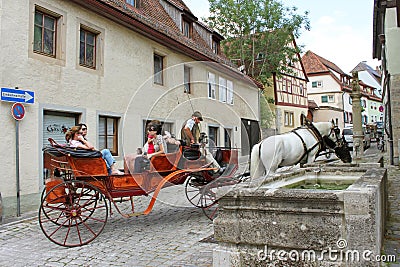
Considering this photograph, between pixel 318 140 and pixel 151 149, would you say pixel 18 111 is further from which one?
pixel 318 140

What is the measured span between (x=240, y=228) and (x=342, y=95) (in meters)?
47.1

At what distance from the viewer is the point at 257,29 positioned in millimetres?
23031

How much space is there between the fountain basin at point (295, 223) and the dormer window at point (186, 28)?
14259mm

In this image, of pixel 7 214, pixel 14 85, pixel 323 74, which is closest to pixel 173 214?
pixel 7 214

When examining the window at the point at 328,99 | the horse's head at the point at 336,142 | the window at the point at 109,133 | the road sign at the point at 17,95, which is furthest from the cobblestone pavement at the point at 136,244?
the window at the point at 328,99

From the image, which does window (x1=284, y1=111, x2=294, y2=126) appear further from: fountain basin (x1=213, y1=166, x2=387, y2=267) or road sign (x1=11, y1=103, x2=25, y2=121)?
fountain basin (x1=213, y1=166, x2=387, y2=267)

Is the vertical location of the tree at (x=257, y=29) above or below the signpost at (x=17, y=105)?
above

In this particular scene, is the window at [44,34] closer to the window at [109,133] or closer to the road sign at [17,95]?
the road sign at [17,95]

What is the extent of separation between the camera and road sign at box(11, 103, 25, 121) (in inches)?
274

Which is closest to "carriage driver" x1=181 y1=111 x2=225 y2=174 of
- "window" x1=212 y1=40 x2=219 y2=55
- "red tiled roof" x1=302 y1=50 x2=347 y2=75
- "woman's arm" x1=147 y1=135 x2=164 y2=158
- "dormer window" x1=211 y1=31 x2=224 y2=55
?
"woman's arm" x1=147 y1=135 x2=164 y2=158

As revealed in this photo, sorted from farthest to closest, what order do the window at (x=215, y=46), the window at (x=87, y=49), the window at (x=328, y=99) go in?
the window at (x=328, y=99)
the window at (x=215, y=46)
the window at (x=87, y=49)

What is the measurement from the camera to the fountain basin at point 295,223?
2.73 m

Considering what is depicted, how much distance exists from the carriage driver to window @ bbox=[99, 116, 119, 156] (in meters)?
4.88

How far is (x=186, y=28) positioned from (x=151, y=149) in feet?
A: 39.9
